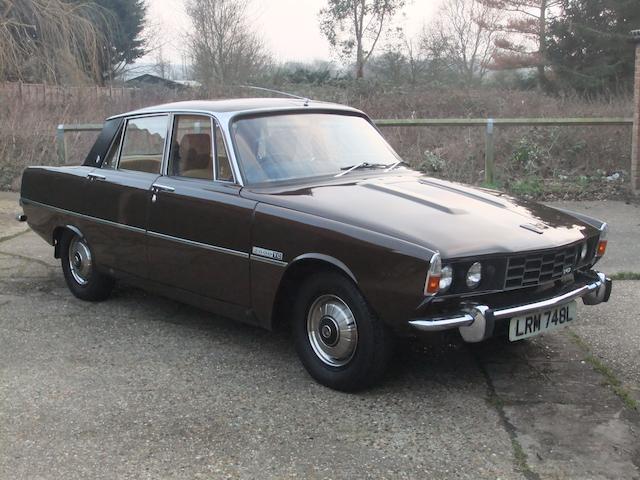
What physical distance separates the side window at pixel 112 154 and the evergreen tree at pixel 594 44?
70.7 feet

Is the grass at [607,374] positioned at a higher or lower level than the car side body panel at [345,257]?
lower

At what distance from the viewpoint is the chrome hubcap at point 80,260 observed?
5.59 meters

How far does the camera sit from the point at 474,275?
11.3ft

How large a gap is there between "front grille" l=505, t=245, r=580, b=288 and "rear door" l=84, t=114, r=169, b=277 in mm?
2633

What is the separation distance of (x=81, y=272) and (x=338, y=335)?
2914mm

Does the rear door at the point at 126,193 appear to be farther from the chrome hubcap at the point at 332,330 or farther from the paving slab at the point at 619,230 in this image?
the paving slab at the point at 619,230

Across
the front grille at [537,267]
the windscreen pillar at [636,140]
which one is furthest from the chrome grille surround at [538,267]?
the windscreen pillar at [636,140]

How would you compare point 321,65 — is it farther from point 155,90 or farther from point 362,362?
point 362,362

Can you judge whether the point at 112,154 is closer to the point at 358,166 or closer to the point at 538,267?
the point at 358,166

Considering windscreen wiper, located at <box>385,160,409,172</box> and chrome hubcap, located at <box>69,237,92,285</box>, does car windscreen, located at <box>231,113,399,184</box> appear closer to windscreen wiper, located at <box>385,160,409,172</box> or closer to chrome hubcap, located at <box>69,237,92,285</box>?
windscreen wiper, located at <box>385,160,409,172</box>

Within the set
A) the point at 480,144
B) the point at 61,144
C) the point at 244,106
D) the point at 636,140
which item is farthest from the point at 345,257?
the point at 61,144

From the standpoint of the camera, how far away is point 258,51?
3058 centimetres

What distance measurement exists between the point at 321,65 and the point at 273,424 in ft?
102

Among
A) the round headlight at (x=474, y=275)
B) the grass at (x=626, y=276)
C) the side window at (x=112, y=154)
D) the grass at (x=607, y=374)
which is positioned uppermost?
the side window at (x=112, y=154)
